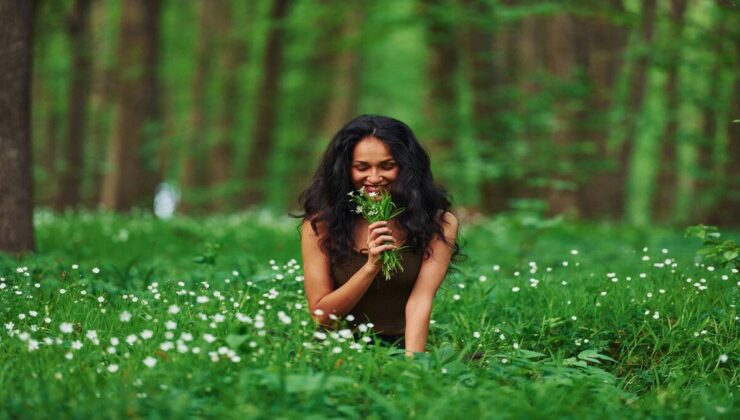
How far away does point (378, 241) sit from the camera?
4219 millimetres

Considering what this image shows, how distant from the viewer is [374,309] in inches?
186

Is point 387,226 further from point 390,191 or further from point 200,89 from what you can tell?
point 200,89

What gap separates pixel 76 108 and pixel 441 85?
8803 millimetres

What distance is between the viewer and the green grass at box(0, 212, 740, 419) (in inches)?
139

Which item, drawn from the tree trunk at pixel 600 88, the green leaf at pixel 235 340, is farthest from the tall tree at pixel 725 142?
the green leaf at pixel 235 340

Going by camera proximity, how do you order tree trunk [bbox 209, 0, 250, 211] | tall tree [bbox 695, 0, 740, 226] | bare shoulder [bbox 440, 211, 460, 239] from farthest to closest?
tree trunk [bbox 209, 0, 250, 211] → tall tree [bbox 695, 0, 740, 226] → bare shoulder [bbox 440, 211, 460, 239]

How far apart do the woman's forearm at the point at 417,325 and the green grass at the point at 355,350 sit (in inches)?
5.9

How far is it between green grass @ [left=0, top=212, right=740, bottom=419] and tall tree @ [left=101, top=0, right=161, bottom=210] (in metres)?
7.36

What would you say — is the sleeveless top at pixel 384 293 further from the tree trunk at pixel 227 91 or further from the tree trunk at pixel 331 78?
the tree trunk at pixel 227 91

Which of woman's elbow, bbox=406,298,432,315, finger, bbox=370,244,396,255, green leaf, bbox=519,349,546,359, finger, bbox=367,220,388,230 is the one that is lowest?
green leaf, bbox=519,349,546,359

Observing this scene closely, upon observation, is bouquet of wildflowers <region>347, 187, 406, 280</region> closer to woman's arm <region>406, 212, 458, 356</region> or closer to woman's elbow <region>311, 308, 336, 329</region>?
woman's arm <region>406, 212, 458, 356</region>

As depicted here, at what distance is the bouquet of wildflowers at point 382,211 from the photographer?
4.35 meters

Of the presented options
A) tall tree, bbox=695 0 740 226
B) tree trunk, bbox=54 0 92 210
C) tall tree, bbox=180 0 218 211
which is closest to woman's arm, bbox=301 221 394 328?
tall tree, bbox=695 0 740 226

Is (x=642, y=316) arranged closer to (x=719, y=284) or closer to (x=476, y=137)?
(x=719, y=284)
